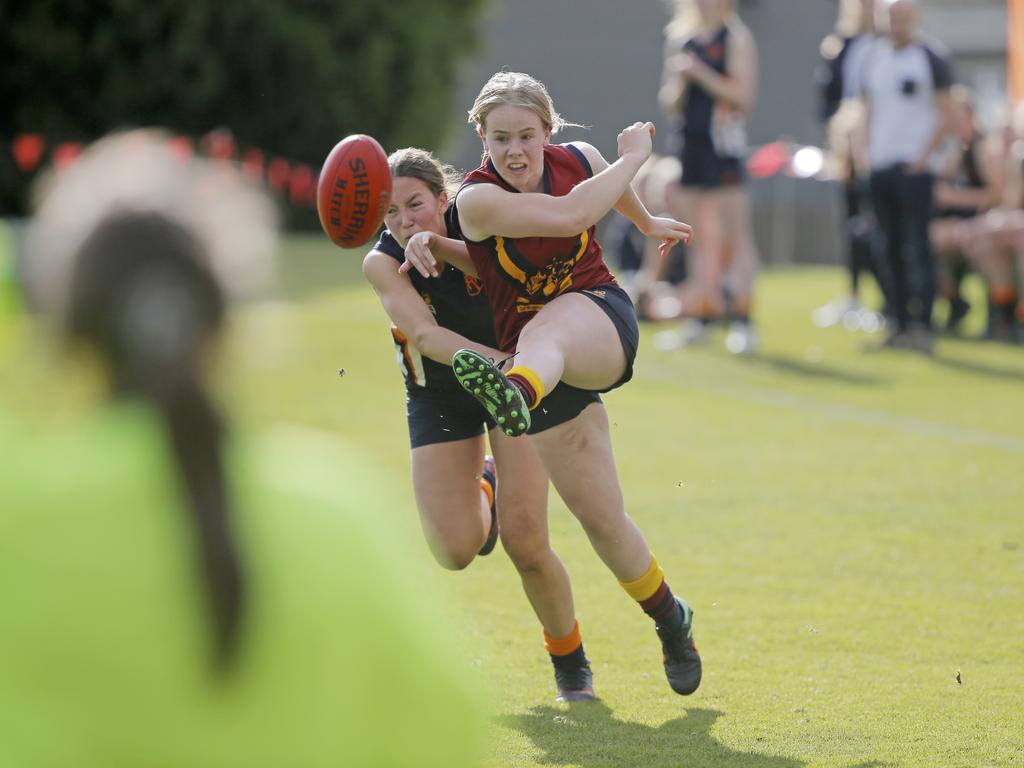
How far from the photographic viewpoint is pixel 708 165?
11953 mm

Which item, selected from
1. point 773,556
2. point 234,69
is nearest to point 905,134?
point 773,556

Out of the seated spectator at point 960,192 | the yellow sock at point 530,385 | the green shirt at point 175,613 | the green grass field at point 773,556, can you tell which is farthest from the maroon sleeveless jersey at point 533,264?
the seated spectator at point 960,192

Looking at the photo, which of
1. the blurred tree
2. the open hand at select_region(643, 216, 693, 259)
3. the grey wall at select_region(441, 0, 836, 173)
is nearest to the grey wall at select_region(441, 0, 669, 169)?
the grey wall at select_region(441, 0, 836, 173)

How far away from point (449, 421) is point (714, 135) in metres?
7.41

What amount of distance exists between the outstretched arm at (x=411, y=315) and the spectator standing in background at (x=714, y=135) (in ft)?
24.5

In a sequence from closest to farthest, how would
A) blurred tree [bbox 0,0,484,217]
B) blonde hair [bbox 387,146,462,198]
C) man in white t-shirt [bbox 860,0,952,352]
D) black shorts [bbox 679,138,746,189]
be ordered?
blonde hair [bbox 387,146,462,198]
man in white t-shirt [bbox 860,0,952,352]
black shorts [bbox 679,138,746,189]
blurred tree [bbox 0,0,484,217]

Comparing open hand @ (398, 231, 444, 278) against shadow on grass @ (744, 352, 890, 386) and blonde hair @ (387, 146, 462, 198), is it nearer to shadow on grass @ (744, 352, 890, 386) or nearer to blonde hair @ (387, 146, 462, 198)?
blonde hair @ (387, 146, 462, 198)

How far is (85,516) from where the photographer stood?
1676 millimetres

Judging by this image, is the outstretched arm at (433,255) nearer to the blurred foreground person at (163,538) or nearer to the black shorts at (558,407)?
the black shorts at (558,407)

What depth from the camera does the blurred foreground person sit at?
1.68 metres

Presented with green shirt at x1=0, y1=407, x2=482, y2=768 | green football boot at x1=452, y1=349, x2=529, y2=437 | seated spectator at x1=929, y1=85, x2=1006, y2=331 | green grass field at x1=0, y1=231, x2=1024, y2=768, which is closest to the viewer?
green shirt at x1=0, y1=407, x2=482, y2=768

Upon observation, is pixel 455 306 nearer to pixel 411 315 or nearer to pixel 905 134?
pixel 411 315

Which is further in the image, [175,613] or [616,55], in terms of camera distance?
[616,55]

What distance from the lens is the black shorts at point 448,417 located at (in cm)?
490
